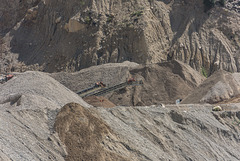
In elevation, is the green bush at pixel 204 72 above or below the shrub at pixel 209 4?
below

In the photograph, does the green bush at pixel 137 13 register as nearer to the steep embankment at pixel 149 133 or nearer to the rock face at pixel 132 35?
the rock face at pixel 132 35

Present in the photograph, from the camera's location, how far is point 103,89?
30344 mm

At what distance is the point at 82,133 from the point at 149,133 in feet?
12.0

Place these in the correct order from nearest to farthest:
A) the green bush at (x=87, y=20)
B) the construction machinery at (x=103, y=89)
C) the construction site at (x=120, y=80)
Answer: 1. the construction site at (x=120, y=80)
2. the construction machinery at (x=103, y=89)
3. the green bush at (x=87, y=20)

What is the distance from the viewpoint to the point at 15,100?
18016 mm

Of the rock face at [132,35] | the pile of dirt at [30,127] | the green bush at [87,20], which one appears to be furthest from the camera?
the green bush at [87,20]

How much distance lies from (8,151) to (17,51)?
38120 millimetres

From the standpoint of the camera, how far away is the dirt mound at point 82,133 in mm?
13727

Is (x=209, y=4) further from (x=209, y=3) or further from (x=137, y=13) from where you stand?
(x=137, y=13)

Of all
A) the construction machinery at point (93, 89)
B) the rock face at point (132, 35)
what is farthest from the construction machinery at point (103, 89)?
the rock face at point (132, 35)

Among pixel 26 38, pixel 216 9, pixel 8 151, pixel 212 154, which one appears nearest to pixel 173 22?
pixel 216 9

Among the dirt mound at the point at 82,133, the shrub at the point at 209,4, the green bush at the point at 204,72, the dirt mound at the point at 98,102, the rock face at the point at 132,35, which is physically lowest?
the dirt mound at the point at 98,102

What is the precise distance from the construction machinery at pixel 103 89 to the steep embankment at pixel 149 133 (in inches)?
367

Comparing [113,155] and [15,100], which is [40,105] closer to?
[15,100]
